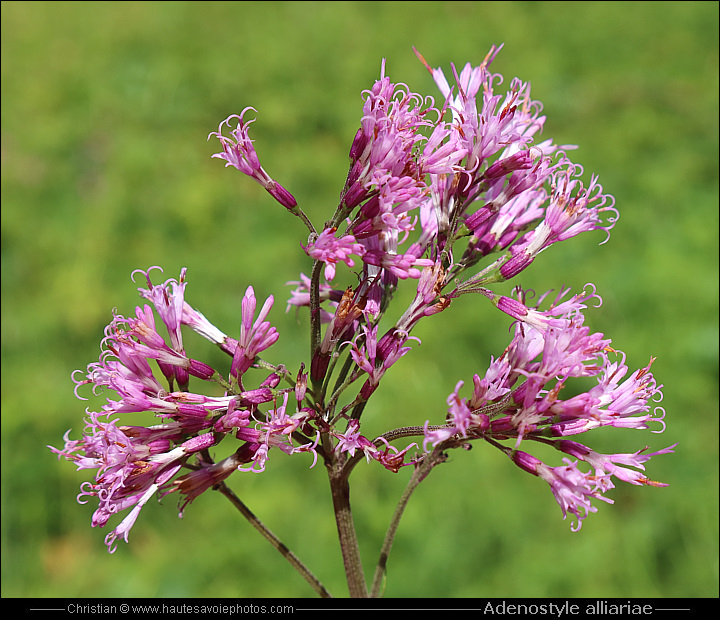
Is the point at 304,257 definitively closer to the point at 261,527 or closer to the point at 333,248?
the point at 261,527

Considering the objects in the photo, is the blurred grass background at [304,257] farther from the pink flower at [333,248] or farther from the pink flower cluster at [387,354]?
the pink flower at [333,248]

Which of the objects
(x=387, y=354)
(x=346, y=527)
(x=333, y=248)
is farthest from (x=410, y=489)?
(x=333, y=248)

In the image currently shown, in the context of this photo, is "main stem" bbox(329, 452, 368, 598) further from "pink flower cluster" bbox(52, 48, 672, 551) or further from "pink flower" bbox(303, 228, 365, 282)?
"pink flower" bbox(303, 228, 365, 282)

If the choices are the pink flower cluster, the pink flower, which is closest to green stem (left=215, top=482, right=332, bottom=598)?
the pink flower cluster

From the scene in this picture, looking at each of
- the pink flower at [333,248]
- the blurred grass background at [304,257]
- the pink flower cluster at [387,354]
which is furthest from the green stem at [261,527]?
the blurred grass background at [304,257]
